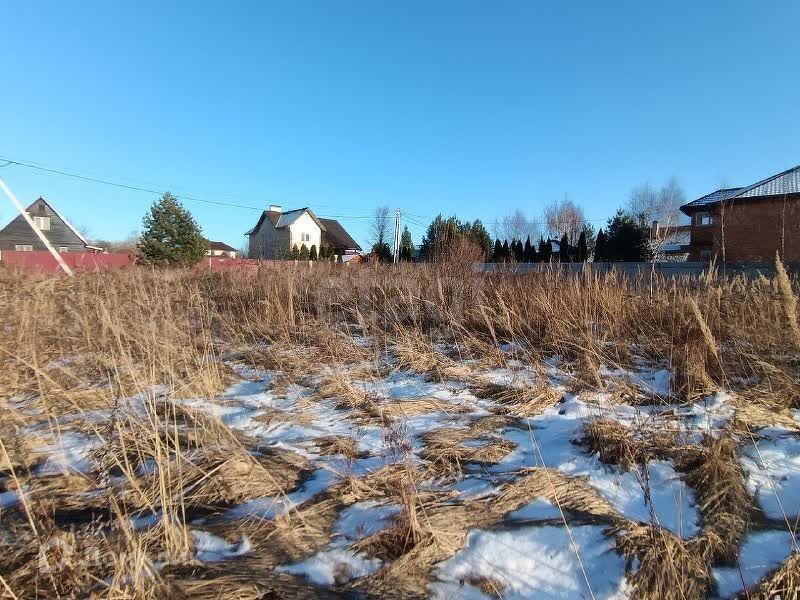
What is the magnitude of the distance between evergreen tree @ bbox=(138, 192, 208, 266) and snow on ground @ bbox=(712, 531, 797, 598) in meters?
22.0

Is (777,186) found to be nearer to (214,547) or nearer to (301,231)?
(214,547)

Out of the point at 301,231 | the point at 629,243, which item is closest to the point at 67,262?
the point at 629,243

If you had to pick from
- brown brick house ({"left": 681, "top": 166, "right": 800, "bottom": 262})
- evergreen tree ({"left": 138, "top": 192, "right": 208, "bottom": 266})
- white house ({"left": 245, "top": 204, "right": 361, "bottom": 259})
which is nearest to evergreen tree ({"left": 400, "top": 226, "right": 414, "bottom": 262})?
white house ({"left": 245, "top": 204, "right": 361, "bottom": 259})

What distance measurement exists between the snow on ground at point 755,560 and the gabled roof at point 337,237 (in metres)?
44.5

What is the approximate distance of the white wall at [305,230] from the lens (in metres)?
42.6

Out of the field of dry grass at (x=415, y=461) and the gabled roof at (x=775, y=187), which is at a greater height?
the gabled roof at (x=775, y=187)

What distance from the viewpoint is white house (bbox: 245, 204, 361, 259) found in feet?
140

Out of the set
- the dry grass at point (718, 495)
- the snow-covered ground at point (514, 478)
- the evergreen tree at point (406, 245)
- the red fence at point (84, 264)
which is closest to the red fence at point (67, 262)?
the red fence at point (84, 264)

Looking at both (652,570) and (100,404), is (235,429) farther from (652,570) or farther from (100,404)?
(652,570)

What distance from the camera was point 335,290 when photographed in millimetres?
6820

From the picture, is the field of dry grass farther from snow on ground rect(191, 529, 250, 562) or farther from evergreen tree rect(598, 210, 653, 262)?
evergreen tree rect(598, 210, 653, 262)

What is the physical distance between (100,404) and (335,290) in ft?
13.8

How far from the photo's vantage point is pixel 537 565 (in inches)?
58.2

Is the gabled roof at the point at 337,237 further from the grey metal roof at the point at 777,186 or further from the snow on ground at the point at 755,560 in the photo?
the snow on ground at the point at 755,560
